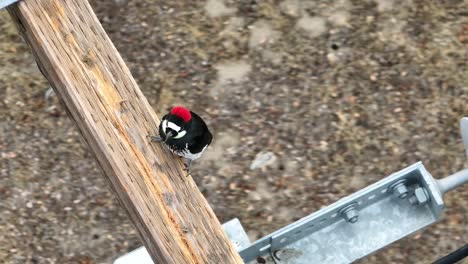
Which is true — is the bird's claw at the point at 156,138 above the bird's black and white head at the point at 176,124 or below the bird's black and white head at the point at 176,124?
below

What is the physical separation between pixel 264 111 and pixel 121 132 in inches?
123

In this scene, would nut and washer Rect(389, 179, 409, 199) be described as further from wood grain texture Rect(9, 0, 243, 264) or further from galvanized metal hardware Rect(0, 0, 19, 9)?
galvanized metal hardware Rect(0, 0, 19, 9)

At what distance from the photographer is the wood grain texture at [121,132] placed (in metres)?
2.16

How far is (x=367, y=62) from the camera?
551cm

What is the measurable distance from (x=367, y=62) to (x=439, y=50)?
58cm

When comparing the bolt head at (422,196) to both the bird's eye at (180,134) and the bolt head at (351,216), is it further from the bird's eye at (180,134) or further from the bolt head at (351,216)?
the bird's eye at (180,134)

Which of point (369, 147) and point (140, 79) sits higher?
point (140, 79)

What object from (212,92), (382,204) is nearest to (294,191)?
(212,92)

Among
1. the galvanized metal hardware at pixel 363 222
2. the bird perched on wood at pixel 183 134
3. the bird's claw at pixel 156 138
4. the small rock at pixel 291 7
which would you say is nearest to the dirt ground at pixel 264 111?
the small rock at pixel 291 7

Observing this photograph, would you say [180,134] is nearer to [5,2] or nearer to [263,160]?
[5,2]

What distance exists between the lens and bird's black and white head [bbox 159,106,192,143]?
243 centimetres

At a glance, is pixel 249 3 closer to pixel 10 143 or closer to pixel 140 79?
pixel 140 79

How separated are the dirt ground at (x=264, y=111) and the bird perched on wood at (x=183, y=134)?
6.53 feet

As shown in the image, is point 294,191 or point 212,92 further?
point 212,92
